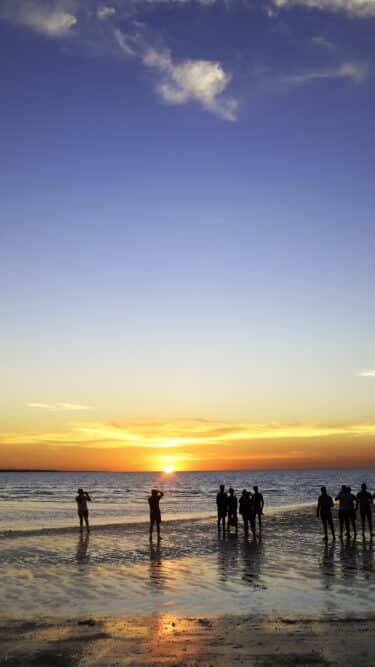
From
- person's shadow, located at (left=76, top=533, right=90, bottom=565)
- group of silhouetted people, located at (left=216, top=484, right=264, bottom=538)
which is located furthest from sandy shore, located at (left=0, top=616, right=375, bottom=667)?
group of silhouetted people, located at (left=216, top=484, right=264, bottom=538)

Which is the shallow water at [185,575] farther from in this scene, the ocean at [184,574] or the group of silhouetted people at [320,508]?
the group of silhouetted people at [320,508]

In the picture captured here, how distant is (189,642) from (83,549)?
1208 cm

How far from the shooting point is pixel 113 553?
717 inches

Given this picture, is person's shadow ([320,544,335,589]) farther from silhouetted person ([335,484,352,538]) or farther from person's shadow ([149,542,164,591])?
person's shadow ([149,542,164,591])

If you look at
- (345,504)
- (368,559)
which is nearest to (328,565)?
(368,559)

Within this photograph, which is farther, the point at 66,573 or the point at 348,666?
the point at 66,573

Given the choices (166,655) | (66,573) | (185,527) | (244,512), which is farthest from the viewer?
(185,527)

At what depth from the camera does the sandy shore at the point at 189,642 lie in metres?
7.17

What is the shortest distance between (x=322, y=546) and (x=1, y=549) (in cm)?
1068

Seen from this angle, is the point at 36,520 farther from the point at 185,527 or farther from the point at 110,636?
the point at 110,636

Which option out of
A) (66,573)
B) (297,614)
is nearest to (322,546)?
(66,573)

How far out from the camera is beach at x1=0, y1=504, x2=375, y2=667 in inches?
298

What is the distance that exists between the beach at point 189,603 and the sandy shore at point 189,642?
2cm

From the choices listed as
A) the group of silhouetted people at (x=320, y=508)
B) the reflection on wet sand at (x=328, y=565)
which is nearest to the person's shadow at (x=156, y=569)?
the group of silhouetted people at (x=320, y=508)
